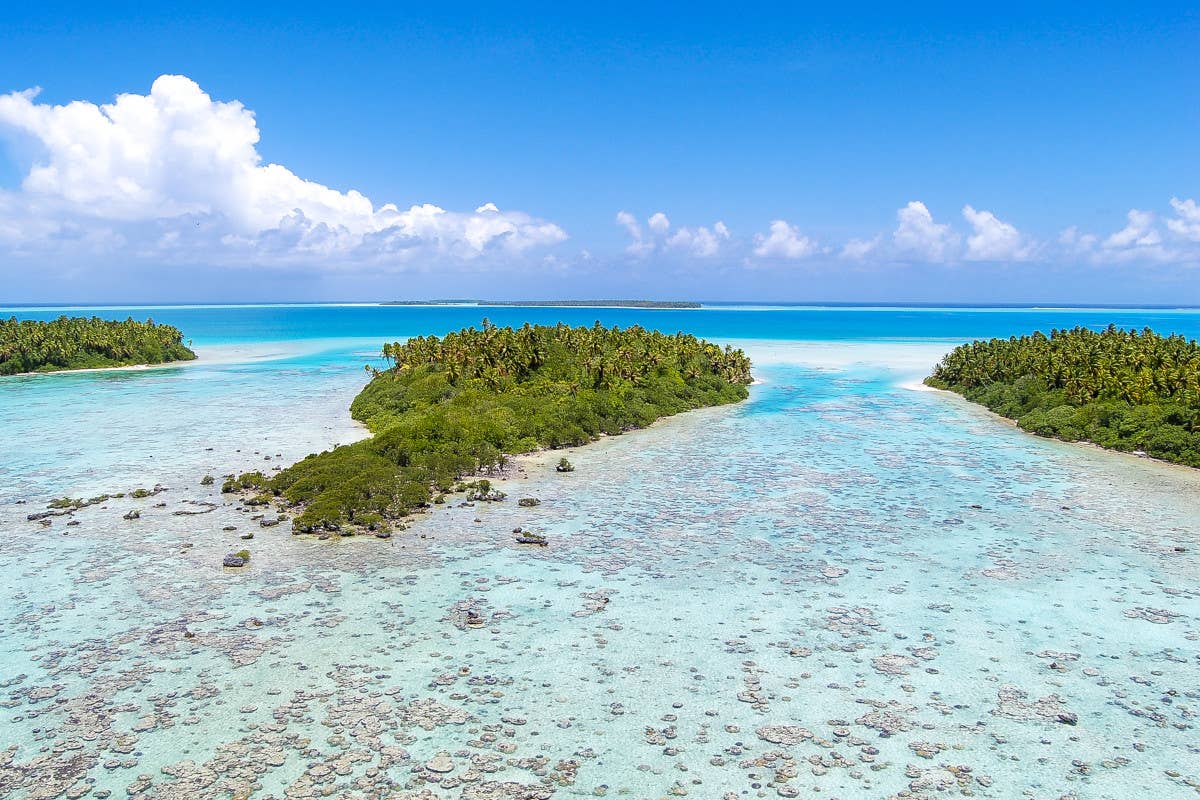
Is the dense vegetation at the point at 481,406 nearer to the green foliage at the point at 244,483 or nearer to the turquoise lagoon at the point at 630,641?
the green foliage at the point at 244,483

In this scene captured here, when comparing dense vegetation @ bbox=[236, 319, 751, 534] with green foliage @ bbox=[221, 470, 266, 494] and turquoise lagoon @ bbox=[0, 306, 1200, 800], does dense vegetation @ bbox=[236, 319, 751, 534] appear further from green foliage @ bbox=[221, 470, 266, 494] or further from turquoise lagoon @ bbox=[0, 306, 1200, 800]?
turquoise lagoon @ bbox=[0, 306, 1200, 800]

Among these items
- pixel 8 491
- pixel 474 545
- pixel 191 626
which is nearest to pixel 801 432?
pixel 474 545

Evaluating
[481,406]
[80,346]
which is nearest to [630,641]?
[481,406]

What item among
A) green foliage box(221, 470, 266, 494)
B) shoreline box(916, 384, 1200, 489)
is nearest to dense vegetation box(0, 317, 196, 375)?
green foliage box(221, 470, 266, 494)

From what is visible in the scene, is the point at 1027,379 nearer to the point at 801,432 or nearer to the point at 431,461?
the point at 801,432

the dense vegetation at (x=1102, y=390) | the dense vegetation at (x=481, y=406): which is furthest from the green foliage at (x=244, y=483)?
the dense vegetation at (x=1102, y=390)

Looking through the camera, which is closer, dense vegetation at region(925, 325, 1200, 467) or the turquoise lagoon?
the turquoise lagoon

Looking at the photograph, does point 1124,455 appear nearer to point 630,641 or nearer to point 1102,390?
point 1102,390
